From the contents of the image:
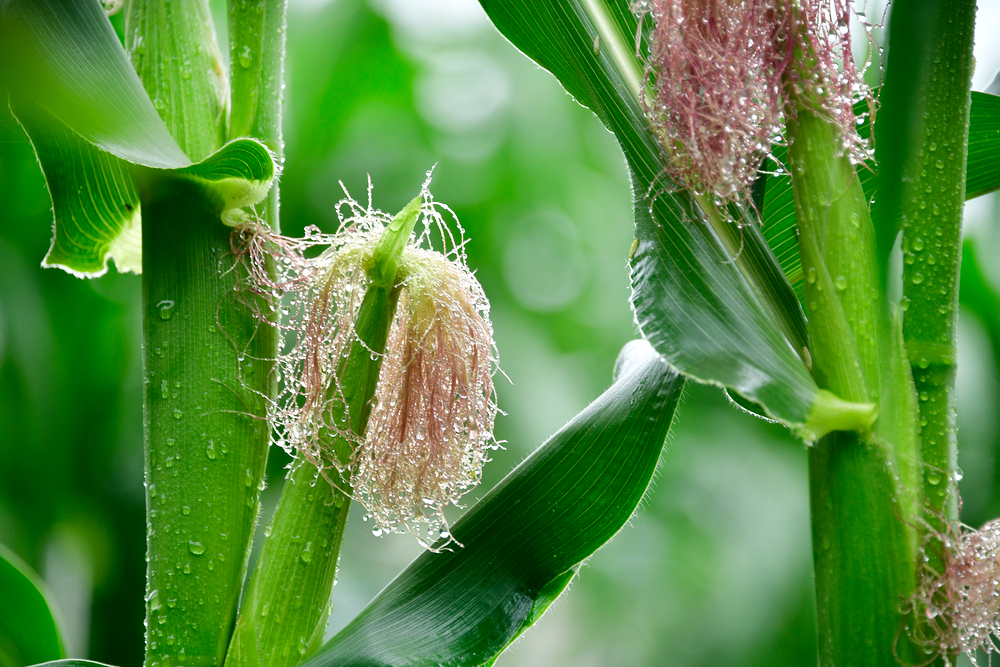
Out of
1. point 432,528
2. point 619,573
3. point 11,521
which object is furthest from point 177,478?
point 619,573

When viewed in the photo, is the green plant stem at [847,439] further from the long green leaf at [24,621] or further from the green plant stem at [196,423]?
the long green leaf at [24,621]

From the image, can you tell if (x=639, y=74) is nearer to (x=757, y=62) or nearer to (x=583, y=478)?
(x=757, y=62)

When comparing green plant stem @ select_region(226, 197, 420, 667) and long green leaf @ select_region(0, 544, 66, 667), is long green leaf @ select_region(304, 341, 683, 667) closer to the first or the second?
green plant stem @ select_region(226, 197, 420, 667)

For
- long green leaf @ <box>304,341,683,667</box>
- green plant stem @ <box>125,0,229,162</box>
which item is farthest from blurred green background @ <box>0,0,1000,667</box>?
green plant stem @ <box>125,0,229,162</box>

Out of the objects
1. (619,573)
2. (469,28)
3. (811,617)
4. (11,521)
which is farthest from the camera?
(469,28)

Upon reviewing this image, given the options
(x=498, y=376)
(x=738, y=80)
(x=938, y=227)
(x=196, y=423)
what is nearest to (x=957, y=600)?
(x=938, y=227)

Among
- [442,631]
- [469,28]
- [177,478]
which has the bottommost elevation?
[442,631]

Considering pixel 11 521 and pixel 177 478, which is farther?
pixel 11 521
